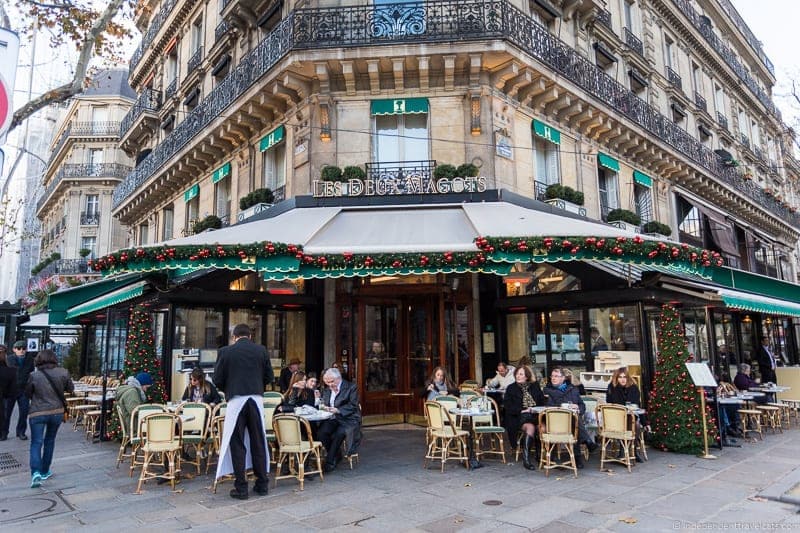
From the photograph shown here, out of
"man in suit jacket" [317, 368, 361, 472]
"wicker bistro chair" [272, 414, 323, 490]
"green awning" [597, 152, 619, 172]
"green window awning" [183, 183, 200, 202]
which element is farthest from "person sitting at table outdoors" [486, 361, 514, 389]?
"green window awning" [183, 183, 200, 202]

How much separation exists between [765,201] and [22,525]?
2419cm

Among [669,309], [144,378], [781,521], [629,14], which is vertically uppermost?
[629,14]

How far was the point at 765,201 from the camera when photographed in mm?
21141

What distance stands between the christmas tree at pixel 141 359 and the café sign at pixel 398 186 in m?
3.68

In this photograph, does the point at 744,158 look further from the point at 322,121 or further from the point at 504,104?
the point at 322,121

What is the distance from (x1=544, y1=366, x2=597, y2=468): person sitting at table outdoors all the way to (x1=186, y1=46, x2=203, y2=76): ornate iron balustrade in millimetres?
13742

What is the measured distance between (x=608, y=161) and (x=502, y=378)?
6241mm

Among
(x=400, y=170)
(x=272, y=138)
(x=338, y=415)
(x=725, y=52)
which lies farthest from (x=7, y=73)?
(x=725, y=52)

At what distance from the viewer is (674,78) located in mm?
17031

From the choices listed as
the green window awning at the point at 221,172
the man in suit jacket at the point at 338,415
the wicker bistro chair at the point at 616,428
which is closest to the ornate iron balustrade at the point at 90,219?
the green window awning at the point at 221,172

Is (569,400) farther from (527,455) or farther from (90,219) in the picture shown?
(90,219)

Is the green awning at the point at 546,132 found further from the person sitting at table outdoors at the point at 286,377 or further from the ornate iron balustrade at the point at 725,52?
the ornate iron balustrade at the point at 725,52

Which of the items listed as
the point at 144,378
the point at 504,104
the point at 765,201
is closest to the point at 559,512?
the point at 144,378

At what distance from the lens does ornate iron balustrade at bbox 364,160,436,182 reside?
1010 cm
